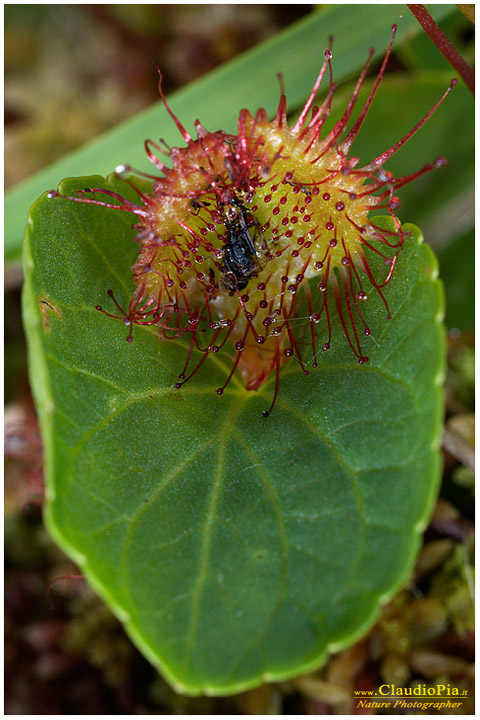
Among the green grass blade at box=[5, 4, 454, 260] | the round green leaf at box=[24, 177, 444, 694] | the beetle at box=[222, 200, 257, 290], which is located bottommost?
the round green leaf at box=[24, 177, 444, 694]

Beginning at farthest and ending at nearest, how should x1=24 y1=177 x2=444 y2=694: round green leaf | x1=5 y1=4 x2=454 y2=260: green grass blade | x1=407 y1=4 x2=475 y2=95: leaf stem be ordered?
x1=5 y1=4 x2=454 y2=260: green grass blade, x1=407 y1=4 x2=475 y2=95: leaf stem, x1=24 y1=177 x2=444 y2=694: round green leaf

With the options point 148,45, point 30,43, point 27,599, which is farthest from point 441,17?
point 27,599

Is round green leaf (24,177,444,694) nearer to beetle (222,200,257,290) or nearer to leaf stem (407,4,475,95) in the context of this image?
beetle (222,200,257,290)

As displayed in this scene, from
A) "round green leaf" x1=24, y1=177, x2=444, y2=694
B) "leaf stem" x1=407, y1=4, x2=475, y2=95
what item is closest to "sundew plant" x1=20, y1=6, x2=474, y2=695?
"round green leaf" x1=24, y1=177, x2=444, y2=694

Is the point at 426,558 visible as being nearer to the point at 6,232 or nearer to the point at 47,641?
the point at 47,641

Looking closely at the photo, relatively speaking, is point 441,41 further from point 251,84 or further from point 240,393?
point 240,393

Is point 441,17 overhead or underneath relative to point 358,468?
overhead
